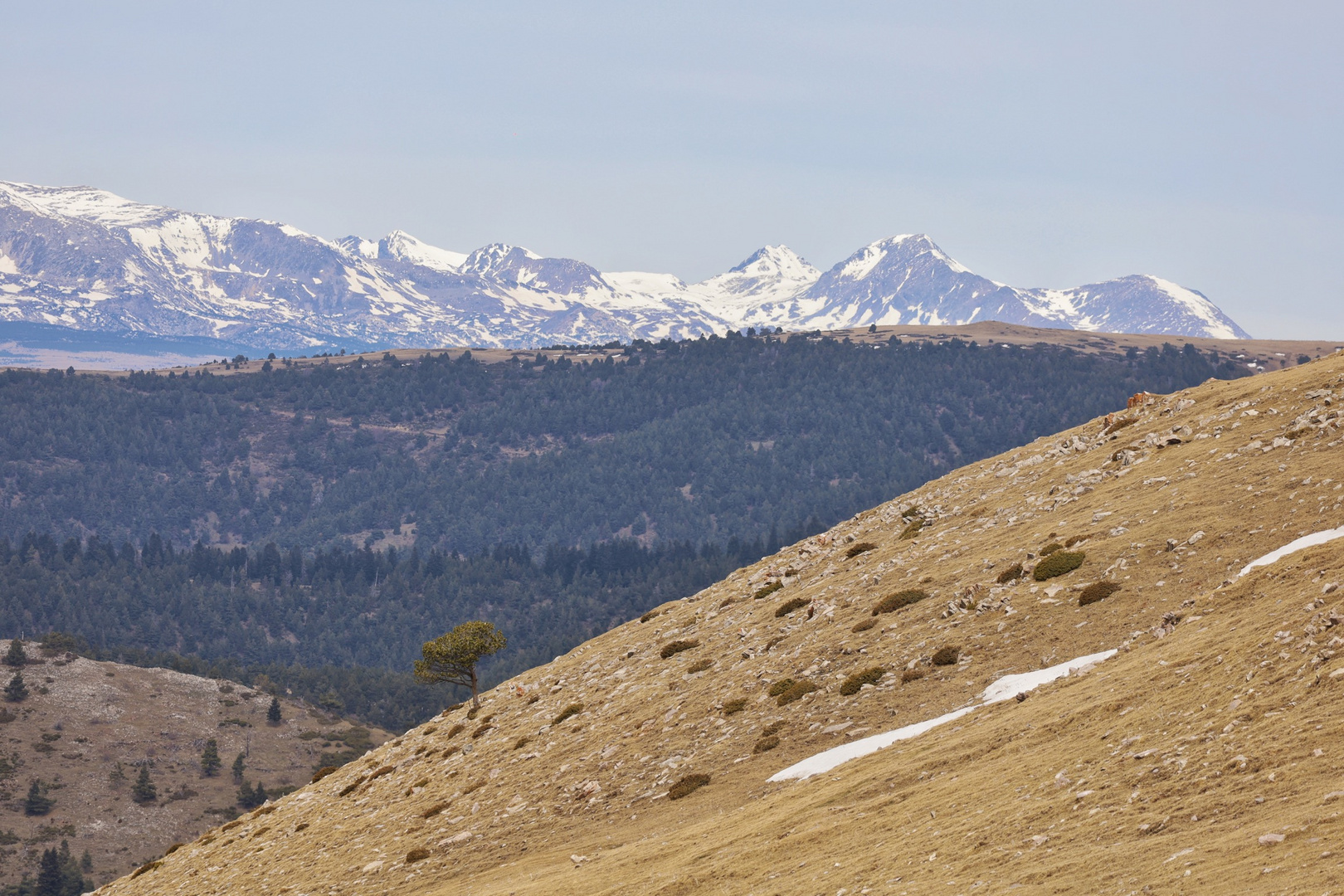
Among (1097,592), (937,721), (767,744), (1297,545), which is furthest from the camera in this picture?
(767,744)

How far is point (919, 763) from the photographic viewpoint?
3481 centimetres

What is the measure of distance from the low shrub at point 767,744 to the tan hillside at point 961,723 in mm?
92

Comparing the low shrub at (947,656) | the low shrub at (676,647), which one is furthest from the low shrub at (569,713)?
the low shrub at (947,656)

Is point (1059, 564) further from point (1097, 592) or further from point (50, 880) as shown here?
point (50, 880)

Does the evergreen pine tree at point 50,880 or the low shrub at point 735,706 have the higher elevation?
the low shrub at point 735,706

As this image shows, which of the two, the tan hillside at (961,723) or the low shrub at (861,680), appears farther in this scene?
the low shrub at (861,680)

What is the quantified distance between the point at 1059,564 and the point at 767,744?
13.0m

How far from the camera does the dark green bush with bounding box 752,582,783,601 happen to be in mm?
64562

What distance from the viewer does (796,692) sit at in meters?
45.8

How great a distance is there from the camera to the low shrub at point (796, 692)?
149 feet

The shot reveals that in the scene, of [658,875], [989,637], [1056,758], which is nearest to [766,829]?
[658,875]

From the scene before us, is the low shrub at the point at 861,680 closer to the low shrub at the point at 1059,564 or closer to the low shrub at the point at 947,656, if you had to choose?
the low shrub at the point at 947,656

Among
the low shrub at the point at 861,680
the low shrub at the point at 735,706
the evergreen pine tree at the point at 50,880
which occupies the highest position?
the low shrub at the point at 861,680

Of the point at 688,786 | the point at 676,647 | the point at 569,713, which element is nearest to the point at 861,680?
the point at 688,786
